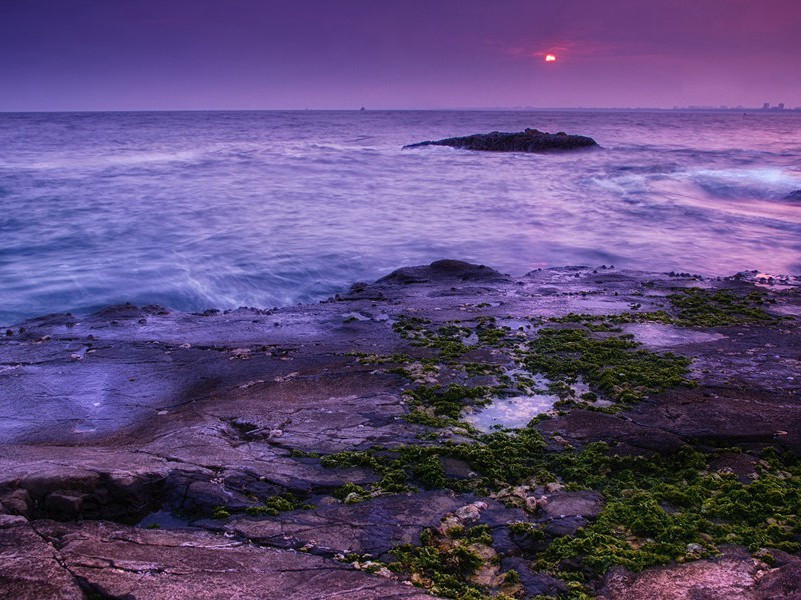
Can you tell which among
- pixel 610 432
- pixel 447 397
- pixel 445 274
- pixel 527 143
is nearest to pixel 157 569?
pixel 447 397

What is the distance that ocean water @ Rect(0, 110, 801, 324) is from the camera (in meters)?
14.4

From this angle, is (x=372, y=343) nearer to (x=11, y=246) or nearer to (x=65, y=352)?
(x=65, y=352)

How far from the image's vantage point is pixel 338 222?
834 inches

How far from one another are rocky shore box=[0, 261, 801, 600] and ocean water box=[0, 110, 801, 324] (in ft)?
17.4

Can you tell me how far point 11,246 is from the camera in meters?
17.0

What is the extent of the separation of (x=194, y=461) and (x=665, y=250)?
15024mm

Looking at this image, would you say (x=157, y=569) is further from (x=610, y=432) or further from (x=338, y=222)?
(x=338, y=222)

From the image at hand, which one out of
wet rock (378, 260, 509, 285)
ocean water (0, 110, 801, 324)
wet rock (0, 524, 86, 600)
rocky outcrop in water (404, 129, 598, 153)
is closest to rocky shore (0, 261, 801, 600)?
wet rock (0, 524, 86, 600)

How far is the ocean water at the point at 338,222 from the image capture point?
47.2 feet

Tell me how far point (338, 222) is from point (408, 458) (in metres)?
16.6

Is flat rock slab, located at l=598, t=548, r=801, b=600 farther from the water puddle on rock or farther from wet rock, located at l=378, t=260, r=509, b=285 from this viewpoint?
wet rock, located at l=378, t=260, r=509, b=285

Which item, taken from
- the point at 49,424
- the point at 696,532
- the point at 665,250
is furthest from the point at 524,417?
the point at 665,250

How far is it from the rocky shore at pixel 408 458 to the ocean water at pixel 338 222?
17.4 feet

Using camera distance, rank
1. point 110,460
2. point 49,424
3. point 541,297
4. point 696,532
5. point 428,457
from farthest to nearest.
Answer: point 541,297, point 49,424, point 428,457, point 110,460, point 696,532
